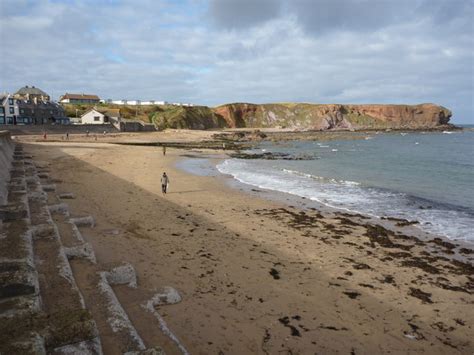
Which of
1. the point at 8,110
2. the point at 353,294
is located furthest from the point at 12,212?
→ the point at 8,110

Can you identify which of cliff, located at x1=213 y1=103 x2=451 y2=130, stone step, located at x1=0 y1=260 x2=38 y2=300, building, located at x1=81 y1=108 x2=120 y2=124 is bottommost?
stone step, located at x1=0 y1=260 x2=38 y2=300

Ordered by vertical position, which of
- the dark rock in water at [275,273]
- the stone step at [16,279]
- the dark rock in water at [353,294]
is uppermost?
the stone step at [16,279]

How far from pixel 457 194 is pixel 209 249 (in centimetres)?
1787

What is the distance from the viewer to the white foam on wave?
14.4 metres

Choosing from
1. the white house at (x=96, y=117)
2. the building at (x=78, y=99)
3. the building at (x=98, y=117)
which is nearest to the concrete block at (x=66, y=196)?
the building at (x=98, y=117)

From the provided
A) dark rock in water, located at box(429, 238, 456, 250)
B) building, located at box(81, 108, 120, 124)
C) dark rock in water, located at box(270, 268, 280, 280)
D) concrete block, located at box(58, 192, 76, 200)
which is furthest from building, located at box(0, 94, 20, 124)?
dark rock in water, located at box(429, 238, 456, 250)

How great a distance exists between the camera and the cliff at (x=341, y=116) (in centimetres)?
16212

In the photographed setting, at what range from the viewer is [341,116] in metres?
167

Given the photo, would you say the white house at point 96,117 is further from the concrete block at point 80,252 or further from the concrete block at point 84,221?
the concrete block at point 80,252

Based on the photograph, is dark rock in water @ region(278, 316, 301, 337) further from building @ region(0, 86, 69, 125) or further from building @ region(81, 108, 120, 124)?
building @ region(81, 108, 120, 124)

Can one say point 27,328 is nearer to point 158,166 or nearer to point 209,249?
point 209,249

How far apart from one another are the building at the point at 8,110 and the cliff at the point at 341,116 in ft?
325

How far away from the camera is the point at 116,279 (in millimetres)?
7457

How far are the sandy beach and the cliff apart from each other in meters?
148
